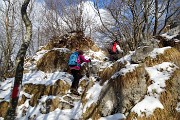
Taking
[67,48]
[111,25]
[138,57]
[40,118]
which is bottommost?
[40,118]

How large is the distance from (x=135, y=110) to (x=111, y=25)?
1637 cm

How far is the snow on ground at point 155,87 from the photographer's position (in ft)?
26.2

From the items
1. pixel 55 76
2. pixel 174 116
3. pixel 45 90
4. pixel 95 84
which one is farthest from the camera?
pixel 55 76

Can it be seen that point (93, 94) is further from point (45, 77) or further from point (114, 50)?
point (114, 50)

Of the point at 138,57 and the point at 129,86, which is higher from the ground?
the point at 138,57

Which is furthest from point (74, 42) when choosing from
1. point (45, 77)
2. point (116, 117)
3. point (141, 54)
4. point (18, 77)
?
point (18, 77)

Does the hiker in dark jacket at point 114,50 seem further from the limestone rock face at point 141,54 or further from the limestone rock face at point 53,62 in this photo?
the limestone rock face at point 141,54

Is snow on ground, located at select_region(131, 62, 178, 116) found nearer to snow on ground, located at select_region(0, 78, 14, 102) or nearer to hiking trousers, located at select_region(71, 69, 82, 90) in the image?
hiking trousers, located at select_region(71, 69, 82, 90)

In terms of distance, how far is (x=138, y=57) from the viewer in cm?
1033

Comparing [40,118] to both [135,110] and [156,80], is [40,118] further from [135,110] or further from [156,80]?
[156,80]

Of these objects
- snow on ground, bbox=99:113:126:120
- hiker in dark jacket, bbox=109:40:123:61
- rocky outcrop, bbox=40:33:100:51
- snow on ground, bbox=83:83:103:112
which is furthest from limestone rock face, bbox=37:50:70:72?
snow on ground, bbox=99:113:126:120

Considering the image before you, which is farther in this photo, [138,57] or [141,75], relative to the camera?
[138,57]

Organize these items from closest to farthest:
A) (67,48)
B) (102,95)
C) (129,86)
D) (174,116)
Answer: (174,116), (129,86), (102,95), (67,48)

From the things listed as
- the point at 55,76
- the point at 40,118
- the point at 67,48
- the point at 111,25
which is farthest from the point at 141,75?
the point at 111,25
